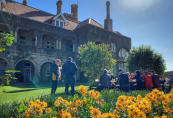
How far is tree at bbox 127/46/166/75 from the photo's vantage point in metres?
21.3

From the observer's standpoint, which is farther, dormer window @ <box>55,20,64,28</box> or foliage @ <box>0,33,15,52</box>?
dormer window @ <box>55,20,64,28</box>

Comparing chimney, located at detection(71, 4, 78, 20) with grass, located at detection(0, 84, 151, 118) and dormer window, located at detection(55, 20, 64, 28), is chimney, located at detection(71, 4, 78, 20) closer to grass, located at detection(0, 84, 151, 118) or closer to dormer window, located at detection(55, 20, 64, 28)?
dormer window, located at detection(55, 20, 64, 28)

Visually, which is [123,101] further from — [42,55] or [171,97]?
[42,55]

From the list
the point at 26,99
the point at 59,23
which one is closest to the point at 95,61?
the point at 26,99

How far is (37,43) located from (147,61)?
1601cm

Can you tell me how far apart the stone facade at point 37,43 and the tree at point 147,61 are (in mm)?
7581

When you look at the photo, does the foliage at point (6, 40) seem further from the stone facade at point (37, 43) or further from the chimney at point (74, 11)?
the chimney at point (74, 11)

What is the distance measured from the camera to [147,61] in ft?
69.7

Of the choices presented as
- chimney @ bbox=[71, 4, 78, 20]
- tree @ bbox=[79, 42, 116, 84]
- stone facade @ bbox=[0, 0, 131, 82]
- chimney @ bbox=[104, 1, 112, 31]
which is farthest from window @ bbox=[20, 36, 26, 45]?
chimney @ bbox=[104, 1, 112, 31]

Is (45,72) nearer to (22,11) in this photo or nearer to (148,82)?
(22,11)

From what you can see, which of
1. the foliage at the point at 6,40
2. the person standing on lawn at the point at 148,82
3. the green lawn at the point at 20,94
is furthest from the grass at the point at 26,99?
the person standing on lawn at the point at 148,82

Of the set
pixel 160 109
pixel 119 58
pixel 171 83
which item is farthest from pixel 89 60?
pixel 119 58

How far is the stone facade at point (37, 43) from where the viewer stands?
17.3 metres

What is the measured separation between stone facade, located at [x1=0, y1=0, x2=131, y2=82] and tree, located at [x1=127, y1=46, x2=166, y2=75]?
7.58 metres
